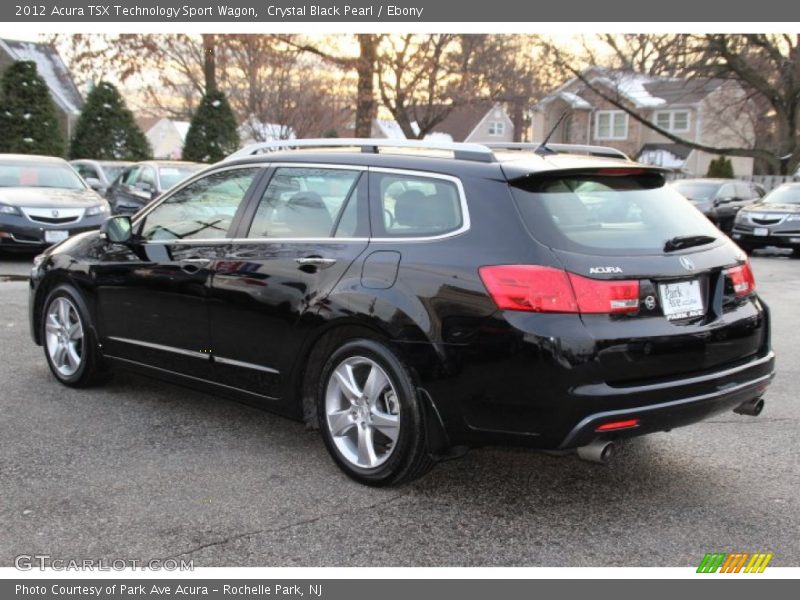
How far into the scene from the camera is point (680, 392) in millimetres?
3697

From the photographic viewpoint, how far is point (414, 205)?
411cm

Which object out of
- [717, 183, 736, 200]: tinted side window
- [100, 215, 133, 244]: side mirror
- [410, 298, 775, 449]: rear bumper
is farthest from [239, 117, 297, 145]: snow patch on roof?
[410, 298, 775, 449]: rear bumper

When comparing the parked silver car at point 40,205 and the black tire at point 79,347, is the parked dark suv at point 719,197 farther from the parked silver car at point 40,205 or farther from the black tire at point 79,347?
the black tire at point 79,347

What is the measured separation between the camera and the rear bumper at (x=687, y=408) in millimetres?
3514

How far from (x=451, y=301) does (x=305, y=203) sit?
1257 mm

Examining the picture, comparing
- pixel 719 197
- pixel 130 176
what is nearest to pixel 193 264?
pixel 130 176

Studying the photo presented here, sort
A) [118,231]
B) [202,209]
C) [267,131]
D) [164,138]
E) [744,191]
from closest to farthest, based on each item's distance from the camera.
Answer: [202,209] → [118,231] → [744,191] → [267,131] → [164,138]

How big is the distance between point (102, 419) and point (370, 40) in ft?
64.5

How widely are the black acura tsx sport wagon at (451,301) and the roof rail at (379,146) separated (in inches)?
0.6

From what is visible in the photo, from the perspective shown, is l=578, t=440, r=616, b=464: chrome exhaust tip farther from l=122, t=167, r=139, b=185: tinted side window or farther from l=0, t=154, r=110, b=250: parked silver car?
l=122, t=167, r=139, b=185: tinted side window

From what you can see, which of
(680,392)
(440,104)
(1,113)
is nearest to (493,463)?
(680,392)

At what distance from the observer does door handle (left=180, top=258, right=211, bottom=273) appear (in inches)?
191

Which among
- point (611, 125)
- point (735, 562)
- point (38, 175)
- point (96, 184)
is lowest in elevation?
point (735, 562)

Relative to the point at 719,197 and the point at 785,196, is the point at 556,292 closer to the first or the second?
the point at 785,196
